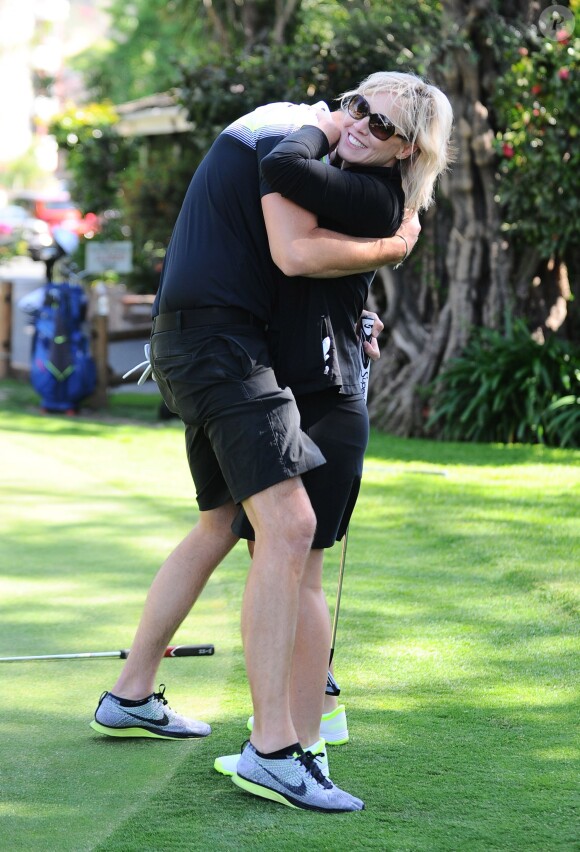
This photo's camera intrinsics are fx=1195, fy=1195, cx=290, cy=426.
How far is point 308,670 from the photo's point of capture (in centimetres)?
325

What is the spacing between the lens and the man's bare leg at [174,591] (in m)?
3.54

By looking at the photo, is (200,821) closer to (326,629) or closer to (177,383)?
(326,629)

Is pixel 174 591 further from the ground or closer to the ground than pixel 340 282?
closer to the ground

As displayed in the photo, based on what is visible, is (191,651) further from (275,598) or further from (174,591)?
(275,598)

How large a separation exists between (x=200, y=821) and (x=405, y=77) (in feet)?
6.55

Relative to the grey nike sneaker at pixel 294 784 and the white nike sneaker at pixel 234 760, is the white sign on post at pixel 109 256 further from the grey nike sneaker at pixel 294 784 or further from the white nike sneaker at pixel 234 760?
the grey nike sneaker at pixel 294 784

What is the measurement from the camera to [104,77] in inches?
1448

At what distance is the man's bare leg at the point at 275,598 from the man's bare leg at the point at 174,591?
1.46 feet

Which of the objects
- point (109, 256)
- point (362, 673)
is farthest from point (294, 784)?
point (109, 256)

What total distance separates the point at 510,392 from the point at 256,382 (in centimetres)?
685

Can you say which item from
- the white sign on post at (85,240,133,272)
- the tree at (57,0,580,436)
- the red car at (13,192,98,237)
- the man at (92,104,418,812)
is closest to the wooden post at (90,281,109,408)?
the white sign on post at (85,240,133,272)

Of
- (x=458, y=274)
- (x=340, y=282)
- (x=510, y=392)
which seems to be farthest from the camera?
(x=458, y=274)

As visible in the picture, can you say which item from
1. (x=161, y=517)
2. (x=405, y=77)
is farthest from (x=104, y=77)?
(x=405, y=77)

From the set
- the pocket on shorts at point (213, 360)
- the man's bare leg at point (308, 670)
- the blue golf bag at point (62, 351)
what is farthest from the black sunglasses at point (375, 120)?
the blue golf bag at point (62, 351)
